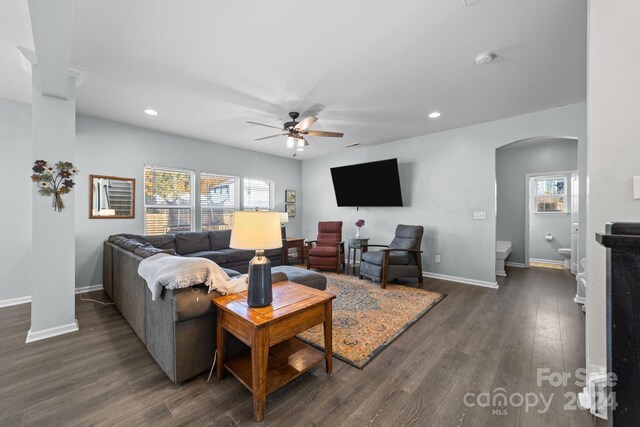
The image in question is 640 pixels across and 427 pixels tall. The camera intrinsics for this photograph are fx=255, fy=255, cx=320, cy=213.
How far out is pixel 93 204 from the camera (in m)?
3.86

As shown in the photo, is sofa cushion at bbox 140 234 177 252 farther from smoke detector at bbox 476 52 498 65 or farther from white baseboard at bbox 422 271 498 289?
smoke detector at bbox 476 52 498 65

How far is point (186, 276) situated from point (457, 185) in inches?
→ 170

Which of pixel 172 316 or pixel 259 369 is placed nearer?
pixel 259 369

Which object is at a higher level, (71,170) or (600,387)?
(71,170)

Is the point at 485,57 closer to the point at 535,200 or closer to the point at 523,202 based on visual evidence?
the point at 523,202

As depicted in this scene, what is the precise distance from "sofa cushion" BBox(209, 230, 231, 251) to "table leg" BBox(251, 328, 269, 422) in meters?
3.57

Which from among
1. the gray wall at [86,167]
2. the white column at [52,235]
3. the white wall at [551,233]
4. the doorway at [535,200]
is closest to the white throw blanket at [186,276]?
the white column at [52,235]

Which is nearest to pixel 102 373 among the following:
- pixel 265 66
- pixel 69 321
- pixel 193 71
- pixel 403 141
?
pixel 69 321

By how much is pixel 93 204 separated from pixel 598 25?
5.67m

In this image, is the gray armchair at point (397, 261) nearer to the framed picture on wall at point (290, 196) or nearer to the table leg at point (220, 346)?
the table leg at point (220, 346)

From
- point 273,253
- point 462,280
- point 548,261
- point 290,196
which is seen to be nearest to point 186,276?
point 273,253

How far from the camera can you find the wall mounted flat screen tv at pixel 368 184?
4992mm

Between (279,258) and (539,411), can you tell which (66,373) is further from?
(279,258)

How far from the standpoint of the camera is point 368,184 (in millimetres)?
5328
